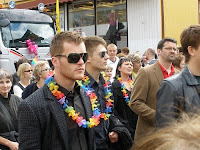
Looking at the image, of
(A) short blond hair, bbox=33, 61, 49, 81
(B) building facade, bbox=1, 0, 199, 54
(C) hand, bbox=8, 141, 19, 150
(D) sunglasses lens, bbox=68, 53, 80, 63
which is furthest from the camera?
(B) building facade, bbox=1, 0, 199, 54

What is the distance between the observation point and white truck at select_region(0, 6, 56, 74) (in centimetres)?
1143

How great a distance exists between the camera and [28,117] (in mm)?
2729

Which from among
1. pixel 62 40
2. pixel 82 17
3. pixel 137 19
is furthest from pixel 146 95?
pixel 82 17

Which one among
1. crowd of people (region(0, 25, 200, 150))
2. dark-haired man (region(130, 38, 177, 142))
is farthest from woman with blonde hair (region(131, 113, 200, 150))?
dark-haired man (region(130, 38, 177, 142))

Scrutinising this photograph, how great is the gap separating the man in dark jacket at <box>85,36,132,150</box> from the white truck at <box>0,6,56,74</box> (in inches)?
293

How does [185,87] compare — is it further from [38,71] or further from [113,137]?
[38,71]

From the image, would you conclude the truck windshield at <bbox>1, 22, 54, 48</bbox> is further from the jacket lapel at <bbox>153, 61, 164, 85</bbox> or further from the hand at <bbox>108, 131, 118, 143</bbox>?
the hand at <bbox>108, 131, 118, 143</bbox>

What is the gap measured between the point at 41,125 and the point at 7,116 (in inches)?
79.8

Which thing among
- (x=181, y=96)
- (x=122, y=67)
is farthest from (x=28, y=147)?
(x=122, y=67)

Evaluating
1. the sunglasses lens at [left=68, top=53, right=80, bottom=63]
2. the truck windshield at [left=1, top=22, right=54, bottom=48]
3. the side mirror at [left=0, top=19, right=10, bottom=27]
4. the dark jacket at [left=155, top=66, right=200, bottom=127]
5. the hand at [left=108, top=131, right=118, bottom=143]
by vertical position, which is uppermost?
the side mirror at [left=0, top=19, right=10, bottom=27]

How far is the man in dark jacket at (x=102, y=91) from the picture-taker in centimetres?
398

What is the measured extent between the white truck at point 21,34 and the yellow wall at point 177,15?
197 inches

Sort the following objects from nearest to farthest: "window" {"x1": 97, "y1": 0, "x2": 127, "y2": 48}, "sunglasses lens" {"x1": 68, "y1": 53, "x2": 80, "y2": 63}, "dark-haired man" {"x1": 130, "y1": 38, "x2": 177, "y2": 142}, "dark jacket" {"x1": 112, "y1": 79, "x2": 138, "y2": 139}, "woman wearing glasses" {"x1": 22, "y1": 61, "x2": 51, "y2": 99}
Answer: "sunglasses lens" {"x1": 68, "y1": 53, "x2": 80, "y2": 63}
"dark-haired man" {"x1": 130, "y1": 38, "x2": 177, "y2": 142}
"dark jacket" {"x1": 112, "y1": 79, "x2": 138, "y2": 139}
"woman wearing glasses" {"x1": 22, "y1": 61, "x2": 51, "y2": 99}
"window" {"x1": 97, "y1": 0, "x2": 127, "y2": 48}

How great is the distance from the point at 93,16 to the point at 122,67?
1130 centimetres
